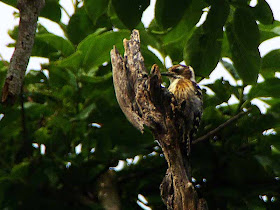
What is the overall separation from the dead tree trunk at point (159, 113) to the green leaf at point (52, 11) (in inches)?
29.0

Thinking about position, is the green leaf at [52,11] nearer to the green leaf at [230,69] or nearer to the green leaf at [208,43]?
the green leaf at [208,43]

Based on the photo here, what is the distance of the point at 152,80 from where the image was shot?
1866 mm

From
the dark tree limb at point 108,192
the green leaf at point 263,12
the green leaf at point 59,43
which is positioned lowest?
the dark tree limb at point 108,192

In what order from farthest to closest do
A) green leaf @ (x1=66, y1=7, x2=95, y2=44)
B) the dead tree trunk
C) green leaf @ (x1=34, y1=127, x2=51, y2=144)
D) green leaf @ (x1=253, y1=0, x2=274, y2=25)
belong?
green leaf @ (x1=66, y1=7, x2=95, y2=44)
green leaf @ (x1=253, y1=0, x2=274, y2=25)
the dead tree trunk
green leaf @ (x1=34, y1=127, x2=51, y2=144)

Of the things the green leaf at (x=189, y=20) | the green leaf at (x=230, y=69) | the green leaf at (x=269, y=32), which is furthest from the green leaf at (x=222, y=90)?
the green leaf at (x=269, y=32)

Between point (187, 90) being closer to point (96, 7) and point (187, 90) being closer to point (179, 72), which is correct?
point (179, 72)

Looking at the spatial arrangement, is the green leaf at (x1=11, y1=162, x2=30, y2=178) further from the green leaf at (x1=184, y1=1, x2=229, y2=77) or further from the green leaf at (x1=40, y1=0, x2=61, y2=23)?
the green leaf at (x1=40, y1=0, x2=61, y2=23)

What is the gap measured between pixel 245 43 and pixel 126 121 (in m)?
0.97

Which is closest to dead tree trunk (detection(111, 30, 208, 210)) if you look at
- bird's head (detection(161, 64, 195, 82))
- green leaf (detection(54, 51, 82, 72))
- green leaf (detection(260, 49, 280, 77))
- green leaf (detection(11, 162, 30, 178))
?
green leaf (detection(54, 51, 82, 72))

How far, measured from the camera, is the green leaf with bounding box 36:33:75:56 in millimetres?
2523

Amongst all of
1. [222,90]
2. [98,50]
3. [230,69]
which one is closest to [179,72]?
[230,69]

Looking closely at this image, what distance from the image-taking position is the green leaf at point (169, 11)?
1812 mm

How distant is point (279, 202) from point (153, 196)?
48cm

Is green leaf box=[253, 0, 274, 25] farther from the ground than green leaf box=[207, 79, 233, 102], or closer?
farther from the ground
